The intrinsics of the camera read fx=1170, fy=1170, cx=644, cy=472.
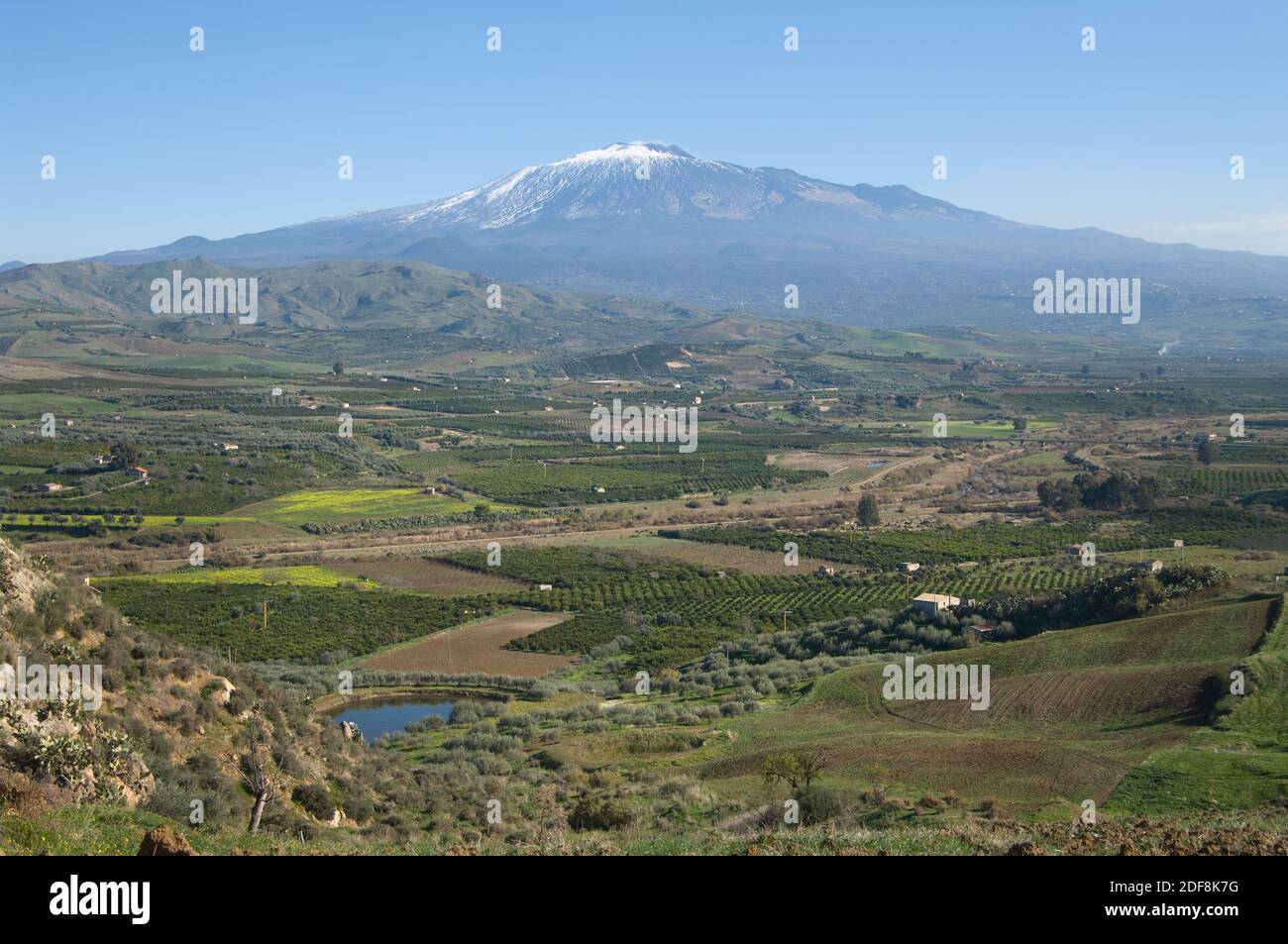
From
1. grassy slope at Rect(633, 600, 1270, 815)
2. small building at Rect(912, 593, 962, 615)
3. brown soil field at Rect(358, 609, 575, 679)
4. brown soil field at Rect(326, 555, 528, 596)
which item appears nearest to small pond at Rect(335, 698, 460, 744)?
brown soil field at Rect(358, 609, 575, 679)

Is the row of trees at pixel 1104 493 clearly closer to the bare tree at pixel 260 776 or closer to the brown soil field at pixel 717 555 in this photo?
the brown soil field at pixel 717 555

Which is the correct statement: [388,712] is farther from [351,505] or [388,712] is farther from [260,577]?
[351,505]

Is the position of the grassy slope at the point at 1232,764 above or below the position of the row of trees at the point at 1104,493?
above

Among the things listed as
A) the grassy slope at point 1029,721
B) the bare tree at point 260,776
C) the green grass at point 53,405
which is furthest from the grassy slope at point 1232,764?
the green grass at point 53,405

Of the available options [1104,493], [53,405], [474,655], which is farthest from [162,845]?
[53,405]

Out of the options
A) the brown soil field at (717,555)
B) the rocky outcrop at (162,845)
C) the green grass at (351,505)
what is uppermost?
the rocky outcrop at (162,845)
